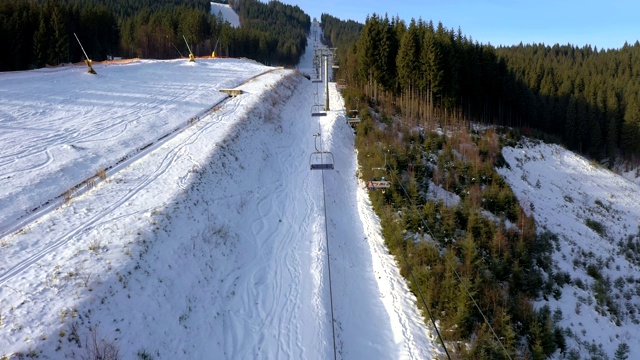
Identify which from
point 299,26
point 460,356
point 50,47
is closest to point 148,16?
point 50,47

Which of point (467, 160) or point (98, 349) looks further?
point (467, 160)

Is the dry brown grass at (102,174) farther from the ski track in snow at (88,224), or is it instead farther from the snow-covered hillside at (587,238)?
the snow-covered hillside at (587,238)

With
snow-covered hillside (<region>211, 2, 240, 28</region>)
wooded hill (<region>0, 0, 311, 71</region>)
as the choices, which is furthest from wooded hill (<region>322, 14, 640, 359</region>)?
snow-covered hillside (<region>211, 2, 240, 28</region>)

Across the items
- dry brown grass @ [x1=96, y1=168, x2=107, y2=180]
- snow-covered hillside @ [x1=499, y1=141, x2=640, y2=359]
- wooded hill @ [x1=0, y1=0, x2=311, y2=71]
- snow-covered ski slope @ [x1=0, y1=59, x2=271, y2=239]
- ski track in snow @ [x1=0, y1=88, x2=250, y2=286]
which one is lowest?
snow-covered hillside @ [x1=499, y1=141, x2=640, y2=359]

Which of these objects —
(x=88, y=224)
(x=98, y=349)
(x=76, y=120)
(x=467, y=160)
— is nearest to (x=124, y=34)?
(x=76, y=120)

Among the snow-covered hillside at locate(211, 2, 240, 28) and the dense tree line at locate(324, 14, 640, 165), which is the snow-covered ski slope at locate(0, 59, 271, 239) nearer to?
the dense tree line at locate(324, 14, 640, 165)

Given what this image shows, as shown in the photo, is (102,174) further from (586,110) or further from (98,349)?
(586,110)

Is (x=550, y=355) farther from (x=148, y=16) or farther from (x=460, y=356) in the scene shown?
(x=148, y=16)
